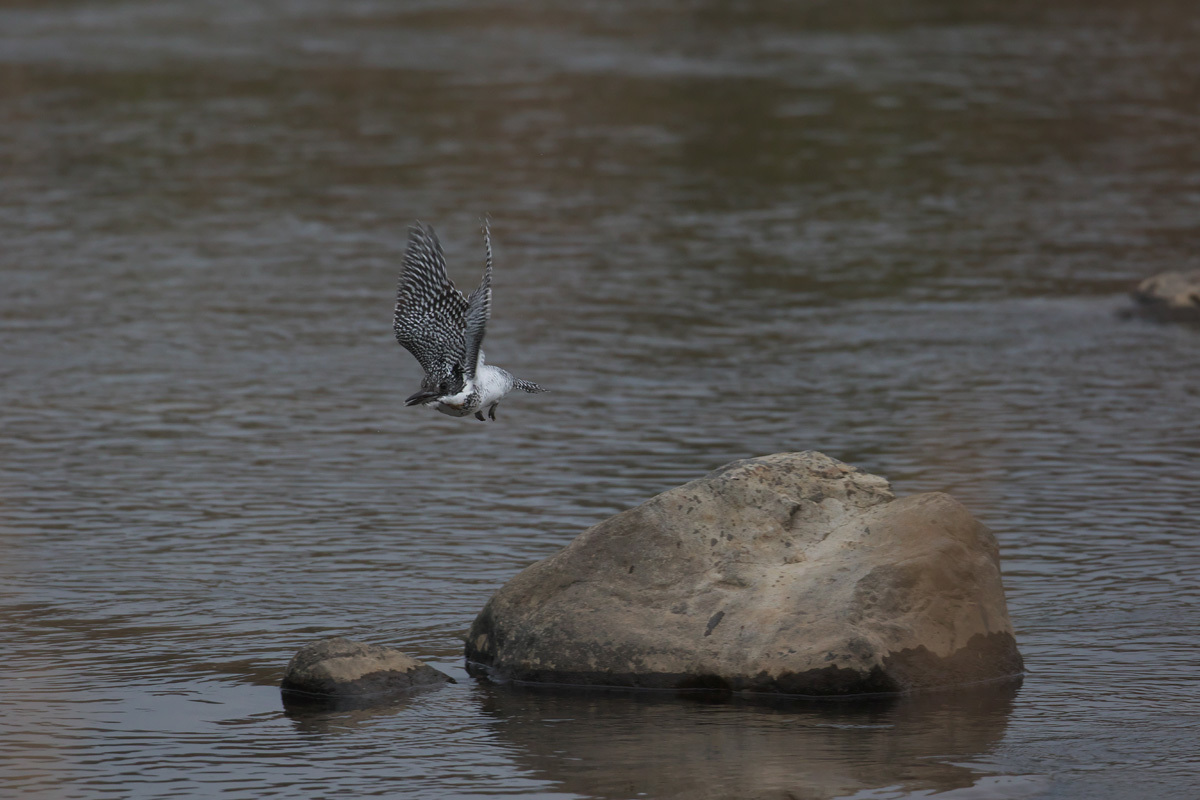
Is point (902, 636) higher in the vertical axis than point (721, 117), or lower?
lower

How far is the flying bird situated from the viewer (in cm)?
1166

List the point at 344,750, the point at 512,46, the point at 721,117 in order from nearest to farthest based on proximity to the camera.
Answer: the point at 344,750 < the point at 721,117 < the point at 512,46

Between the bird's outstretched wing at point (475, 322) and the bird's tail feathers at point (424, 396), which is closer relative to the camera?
Result: the bird's outstretched wing at point (475, 322)

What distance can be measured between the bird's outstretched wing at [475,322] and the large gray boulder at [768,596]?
2006 mm

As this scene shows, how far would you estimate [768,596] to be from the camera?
12641 mm

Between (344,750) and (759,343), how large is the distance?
1225 cm

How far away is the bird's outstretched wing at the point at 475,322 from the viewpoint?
11328 mm

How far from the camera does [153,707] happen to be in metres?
12.3

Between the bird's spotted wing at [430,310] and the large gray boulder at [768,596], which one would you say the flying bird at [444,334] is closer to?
the bird's spotted wing at [430,310]

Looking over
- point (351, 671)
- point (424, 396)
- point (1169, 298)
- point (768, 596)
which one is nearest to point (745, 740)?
point (768, 596)

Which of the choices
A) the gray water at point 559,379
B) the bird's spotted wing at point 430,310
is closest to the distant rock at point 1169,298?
the gray water at point 559,379

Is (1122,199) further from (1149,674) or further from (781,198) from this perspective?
(1149,674)

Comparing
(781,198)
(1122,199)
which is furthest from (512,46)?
(1122,199)

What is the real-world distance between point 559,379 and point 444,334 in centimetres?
924
